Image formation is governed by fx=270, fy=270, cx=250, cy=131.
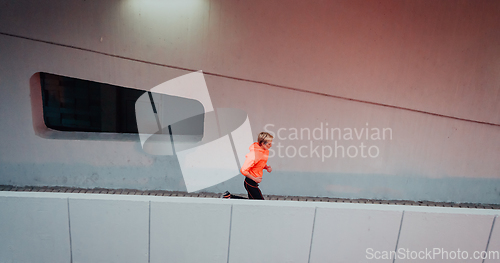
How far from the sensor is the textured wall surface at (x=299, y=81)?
468cm

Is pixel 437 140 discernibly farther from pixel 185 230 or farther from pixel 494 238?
pixel 185 230

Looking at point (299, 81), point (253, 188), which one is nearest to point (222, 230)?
point (253, 188)

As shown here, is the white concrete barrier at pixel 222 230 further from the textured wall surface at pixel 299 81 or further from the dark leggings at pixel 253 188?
the textured wall surface at pixel 299 81

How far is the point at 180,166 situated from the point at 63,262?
273cm

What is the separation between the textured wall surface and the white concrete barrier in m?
2.61

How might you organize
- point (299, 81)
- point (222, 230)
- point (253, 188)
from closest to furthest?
point (222, 230), point (253, 188), point (299, 81)

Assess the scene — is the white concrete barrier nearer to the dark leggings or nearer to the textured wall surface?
the dark leggings

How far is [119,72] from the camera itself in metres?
4.86

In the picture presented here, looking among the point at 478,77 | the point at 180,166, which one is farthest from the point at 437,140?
the point at 180,166

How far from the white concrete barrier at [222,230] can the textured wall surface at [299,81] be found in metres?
2.61

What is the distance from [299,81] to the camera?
16.4 feet

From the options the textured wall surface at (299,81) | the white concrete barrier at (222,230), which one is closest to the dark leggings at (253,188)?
the white concrete barrier at (222,230)

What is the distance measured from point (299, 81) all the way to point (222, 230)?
3.20 meters

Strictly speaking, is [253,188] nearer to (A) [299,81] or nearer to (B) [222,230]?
(B) [222,230]
